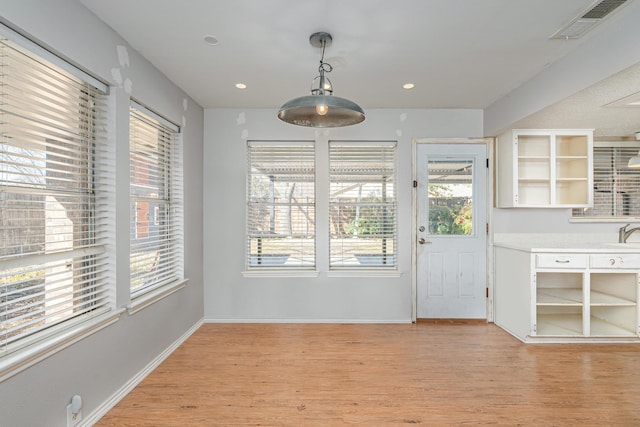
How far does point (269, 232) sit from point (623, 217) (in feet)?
14.1

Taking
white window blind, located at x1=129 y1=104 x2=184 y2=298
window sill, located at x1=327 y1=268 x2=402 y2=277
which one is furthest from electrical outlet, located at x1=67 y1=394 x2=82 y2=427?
window sill, located at x1=327 y1=268 x2=402 y2=277

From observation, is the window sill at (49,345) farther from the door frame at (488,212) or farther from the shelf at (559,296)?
the shelf at (559,296)

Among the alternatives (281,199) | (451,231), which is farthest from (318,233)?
(451,231)

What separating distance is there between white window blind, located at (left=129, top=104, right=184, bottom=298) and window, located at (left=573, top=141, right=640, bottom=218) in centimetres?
475

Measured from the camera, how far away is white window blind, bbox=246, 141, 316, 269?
153 inches

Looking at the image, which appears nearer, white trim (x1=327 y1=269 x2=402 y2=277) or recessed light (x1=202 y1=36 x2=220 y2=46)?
recessed light (x1=202 y1=36 x2=220 y2=46)

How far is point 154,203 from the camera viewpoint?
2.87 metres

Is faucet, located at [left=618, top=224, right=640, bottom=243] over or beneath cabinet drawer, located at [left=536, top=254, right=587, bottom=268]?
over

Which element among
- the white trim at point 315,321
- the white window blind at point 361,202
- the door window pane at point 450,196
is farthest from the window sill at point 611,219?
the white trim at point 315,321

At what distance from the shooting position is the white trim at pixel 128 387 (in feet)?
6.61

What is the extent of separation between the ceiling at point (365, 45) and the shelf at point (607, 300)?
1842mm

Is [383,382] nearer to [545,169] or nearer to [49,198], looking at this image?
[49,198]

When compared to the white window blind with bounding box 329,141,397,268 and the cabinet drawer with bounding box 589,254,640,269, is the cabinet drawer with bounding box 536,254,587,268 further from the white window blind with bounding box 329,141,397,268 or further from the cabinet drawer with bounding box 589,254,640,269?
the white window blind with bounding box 329,141,397,268

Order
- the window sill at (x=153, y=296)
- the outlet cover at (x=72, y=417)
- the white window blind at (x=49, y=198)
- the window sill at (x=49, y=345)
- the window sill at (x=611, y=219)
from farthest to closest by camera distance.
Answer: the window sill at (x=611, y=219) < the window sill at (x=153, y=296) < the outlet cover at (x=72, y=417) < the white window blind at (x=49, y=198) < the window sill at (x=49, y=345)
